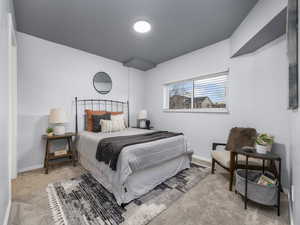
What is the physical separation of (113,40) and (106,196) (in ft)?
9.17

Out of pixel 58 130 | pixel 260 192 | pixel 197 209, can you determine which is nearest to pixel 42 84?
pixel 58 130

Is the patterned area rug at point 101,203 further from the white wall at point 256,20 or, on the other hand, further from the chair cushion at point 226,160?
the white wall at point 256,20

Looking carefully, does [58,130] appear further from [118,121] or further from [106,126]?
[118,121]

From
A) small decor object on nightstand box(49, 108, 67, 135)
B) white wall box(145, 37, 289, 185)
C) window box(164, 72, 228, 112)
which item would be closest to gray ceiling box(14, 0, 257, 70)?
white wall box(145, 37, 289, 185)

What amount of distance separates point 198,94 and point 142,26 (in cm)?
197

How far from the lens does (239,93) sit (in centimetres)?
252

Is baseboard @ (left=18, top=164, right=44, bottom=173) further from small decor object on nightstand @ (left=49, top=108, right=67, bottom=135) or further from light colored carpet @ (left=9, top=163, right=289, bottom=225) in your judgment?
small decor object on nightstand @ (left=49, top=108, right=67, bottom=135)

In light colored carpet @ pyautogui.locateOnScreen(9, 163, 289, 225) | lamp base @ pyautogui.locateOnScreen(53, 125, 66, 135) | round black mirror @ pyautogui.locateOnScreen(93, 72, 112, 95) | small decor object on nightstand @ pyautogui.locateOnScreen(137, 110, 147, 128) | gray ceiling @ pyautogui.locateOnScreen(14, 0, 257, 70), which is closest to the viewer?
light colored carpet @ pyautogui.locateOnScreen(9, 163, 289, 225)

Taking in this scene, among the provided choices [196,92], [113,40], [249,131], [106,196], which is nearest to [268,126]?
[249,131]

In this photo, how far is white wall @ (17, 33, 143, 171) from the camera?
2.42 meters

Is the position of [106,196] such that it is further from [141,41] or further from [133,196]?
[141,41]

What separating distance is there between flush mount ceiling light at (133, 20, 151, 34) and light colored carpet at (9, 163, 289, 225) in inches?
106

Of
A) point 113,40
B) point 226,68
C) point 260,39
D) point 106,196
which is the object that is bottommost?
point 106,196

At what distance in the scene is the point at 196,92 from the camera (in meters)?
3.30
